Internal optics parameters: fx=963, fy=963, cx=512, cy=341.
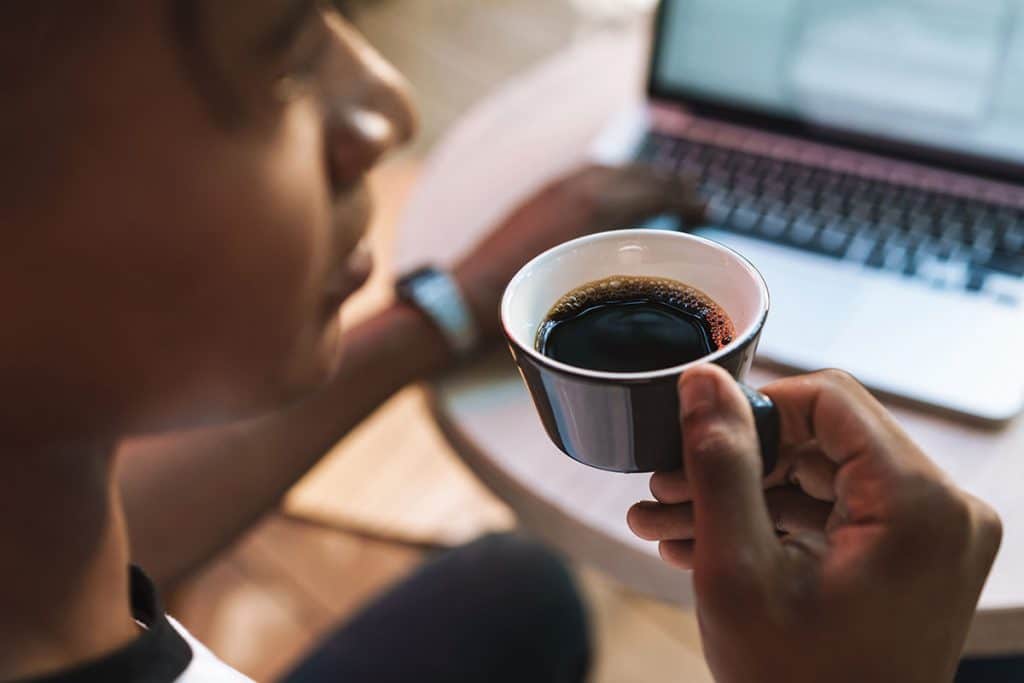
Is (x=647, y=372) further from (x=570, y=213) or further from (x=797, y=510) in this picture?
(x=570, y=213)

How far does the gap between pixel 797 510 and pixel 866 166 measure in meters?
0.48

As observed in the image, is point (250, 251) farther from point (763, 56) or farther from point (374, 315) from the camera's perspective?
point (763, 56)

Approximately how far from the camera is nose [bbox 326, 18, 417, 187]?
1.10 feet

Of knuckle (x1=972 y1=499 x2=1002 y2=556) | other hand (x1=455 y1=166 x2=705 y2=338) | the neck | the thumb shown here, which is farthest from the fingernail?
other hand (x1=455 y1=166 x2=705 y2=338)

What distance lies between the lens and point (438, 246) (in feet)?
2.71

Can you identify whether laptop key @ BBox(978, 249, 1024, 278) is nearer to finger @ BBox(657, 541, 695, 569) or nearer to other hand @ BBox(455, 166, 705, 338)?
other hand @ BBox(455, 166, 705, 338)

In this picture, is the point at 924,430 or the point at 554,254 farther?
the point at 924,430

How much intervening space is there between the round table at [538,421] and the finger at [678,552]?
0.02 m

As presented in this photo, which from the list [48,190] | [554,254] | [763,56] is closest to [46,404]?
[48,190]

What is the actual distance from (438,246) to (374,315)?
0.11 m

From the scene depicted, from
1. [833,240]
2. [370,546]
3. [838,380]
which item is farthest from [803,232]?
[370,546]

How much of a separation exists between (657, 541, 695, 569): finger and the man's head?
0.17 metres

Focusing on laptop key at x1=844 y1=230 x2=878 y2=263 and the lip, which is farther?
laptop key at x1=844 y1=230 x2=878 y2=263

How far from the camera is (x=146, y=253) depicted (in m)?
0.29
